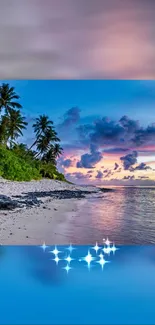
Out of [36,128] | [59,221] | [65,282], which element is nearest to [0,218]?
[59,221]

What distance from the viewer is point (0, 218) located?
447cm

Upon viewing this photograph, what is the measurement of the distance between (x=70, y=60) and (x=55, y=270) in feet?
6.42

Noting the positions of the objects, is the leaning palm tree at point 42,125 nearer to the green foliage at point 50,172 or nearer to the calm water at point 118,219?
the green foliage at point 50,172

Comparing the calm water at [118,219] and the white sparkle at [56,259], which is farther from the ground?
the calm water at [118,219]

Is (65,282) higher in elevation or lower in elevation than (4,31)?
lower

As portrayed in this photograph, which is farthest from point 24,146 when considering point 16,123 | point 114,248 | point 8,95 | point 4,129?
point 114,248

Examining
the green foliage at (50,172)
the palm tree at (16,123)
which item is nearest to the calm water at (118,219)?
the green foliage at (50,172)

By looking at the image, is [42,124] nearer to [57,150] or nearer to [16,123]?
[57,150]

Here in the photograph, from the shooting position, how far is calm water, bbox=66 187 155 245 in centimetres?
441

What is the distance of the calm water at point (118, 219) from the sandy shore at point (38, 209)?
→ 148 millimetres

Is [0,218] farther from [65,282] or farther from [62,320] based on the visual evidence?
[62,320]

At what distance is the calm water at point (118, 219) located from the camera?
4406 millimetres

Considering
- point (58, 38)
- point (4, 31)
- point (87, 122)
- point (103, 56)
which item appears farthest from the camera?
point (87, 122)

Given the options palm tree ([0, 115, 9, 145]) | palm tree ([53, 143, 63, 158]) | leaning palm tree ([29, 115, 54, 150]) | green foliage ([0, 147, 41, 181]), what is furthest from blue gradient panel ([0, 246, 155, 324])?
palm tree ([0, 115, 9, 145])
